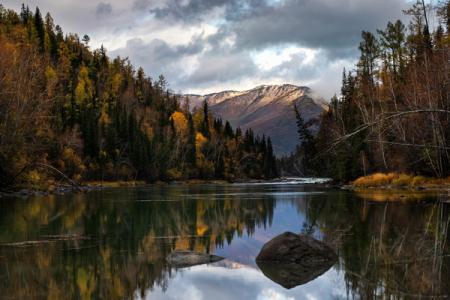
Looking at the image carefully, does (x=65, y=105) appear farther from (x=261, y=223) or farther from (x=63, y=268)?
(x=63, y=268)

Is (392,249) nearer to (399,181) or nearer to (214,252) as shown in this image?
(214,252)

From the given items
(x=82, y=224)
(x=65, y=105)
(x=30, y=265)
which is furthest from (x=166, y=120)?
(x=30, y=265)

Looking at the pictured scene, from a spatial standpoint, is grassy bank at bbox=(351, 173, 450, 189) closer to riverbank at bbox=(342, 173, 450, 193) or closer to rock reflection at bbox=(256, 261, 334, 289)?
riverbank at bbox=(342, 173, 450, 193)

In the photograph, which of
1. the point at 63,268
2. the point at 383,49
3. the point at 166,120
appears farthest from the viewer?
the point at 166,120

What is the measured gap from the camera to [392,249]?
16.7 metres

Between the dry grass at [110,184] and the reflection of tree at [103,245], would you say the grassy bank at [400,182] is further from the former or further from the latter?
the dry grass at [110,184]

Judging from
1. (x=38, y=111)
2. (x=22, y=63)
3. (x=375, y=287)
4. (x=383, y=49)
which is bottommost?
(x=375, y=287)

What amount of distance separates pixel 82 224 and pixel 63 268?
12.1 m

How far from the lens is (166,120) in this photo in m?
158

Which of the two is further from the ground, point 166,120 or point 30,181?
point 166,120

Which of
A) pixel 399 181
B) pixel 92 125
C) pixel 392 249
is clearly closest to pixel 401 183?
pixel 399 181

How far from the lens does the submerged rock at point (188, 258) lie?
15414mm

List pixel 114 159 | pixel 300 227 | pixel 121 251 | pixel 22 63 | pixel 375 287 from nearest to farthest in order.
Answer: pixel 375 287 < pixel 121 251 < pixel 300 227 < pixel 22 63 < pixel 114 159

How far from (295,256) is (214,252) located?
3521mm
